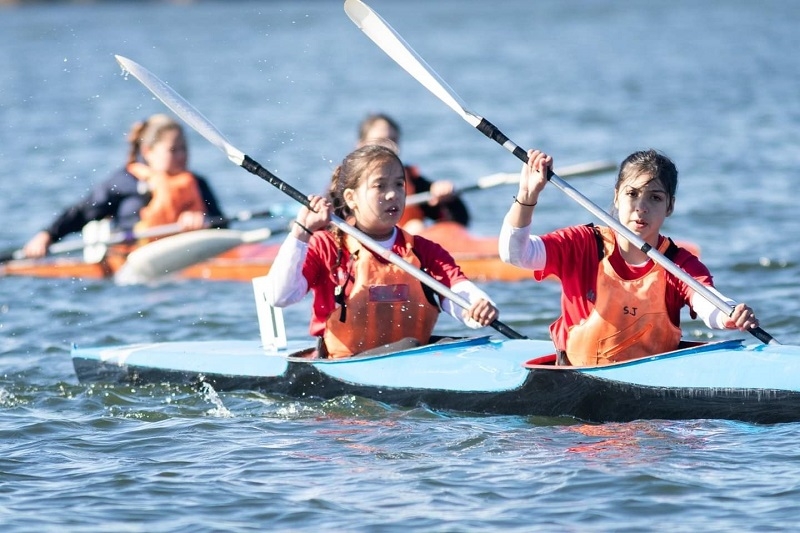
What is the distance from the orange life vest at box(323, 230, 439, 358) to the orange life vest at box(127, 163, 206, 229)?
4.16m

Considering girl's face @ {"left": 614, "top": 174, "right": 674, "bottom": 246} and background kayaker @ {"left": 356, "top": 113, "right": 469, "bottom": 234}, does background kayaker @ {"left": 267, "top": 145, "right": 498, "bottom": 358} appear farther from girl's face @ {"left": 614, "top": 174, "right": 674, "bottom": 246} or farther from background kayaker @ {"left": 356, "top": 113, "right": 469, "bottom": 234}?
background kayaker @ {"left": 356, "top": 113, "right": 469, "bottom": 234}

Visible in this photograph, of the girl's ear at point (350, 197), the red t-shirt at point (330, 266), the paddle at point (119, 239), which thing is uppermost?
the paddle at point (119, 239)

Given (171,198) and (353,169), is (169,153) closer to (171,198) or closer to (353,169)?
(171,198)

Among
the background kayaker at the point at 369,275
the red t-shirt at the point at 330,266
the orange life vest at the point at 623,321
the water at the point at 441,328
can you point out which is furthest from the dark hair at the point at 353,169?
the orange life vest at the point at 623,321

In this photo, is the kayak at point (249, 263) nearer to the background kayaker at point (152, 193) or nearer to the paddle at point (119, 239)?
the paddle at point (119, 239)

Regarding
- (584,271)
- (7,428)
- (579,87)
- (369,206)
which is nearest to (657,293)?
(584,271)

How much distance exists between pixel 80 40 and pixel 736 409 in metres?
44.3

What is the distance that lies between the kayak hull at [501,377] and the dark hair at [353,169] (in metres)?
0.68

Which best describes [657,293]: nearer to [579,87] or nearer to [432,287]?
[432,287]

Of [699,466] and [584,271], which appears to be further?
[584,271]

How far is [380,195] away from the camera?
611 cm

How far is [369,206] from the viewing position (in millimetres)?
6156

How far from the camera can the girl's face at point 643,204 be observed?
556cm

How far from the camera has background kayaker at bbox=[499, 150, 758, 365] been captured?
5586 millimetres
